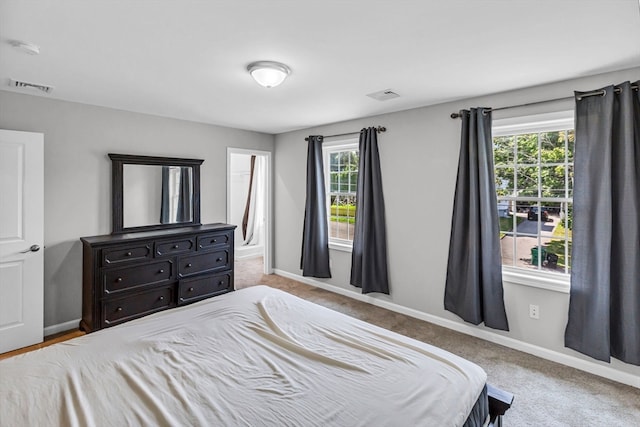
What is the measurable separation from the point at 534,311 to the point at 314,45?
289 cm

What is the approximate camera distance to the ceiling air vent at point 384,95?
9.68ft

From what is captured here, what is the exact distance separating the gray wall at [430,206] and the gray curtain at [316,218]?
1.77ft

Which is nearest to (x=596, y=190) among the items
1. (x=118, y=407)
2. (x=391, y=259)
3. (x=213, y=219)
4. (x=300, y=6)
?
(x=391, y=259)

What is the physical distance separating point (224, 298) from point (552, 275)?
2.83m

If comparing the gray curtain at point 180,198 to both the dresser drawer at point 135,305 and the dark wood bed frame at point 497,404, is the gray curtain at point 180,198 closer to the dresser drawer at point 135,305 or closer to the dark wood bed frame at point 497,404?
the dresser drawer at point 135,305

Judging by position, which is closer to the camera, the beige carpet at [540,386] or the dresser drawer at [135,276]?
the beige carpet at [540,386]

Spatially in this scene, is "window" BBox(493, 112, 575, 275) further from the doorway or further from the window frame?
the doorway

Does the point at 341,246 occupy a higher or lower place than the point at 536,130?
lower

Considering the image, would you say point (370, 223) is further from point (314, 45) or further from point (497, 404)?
point (497, 404)

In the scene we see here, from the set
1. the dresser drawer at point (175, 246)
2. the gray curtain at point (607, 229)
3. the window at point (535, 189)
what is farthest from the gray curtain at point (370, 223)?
the dresser drawer at point (175, 246)

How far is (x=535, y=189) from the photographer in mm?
2895

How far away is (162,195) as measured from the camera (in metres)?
3.96

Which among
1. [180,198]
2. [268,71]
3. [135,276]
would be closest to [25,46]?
[268,71]

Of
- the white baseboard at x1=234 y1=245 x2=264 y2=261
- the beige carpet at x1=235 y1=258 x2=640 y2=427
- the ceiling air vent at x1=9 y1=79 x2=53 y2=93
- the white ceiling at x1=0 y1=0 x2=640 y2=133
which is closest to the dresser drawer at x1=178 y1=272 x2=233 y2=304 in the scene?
the beige carpet at x1=235 y1=258 x2=640 y2=427
